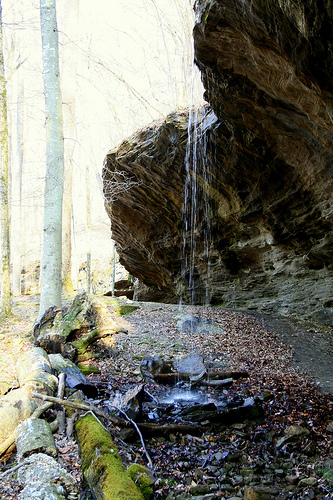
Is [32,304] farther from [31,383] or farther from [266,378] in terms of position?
[266,378]

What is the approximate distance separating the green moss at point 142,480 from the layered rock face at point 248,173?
574 cm

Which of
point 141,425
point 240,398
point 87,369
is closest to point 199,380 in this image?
point 240,398

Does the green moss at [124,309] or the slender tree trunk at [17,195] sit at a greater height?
the slender tree trunk at [17,195]

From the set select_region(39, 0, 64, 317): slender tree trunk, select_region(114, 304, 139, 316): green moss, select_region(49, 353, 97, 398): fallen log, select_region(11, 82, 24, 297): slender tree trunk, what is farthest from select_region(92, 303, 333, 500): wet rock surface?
select_region(11, 82, 24, 297): slender tree trunk

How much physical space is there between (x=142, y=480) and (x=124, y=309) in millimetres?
9112

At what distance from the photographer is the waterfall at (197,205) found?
31.6ft

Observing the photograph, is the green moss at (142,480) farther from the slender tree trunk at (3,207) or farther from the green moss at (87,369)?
the slender tree trunk at (3,207)

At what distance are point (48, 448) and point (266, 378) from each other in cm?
490

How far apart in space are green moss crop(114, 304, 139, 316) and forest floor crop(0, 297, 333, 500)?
740mm

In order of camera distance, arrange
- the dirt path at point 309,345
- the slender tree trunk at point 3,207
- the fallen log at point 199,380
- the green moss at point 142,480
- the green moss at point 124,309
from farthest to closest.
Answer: the green moss at point 124,309, the slender tree trunk at point 3,207, the dirt path at point 309,345, the fallen log at point 199,380, the green moss at point 142,480

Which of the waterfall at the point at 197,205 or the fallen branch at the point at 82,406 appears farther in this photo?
the waterfall at the point at 197,205

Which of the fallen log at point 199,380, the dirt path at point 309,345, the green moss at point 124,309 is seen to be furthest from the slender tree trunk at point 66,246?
the fallen log at point 199,380

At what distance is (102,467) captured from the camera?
309 centimetres

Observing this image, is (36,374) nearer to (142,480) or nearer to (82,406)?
(82,406)
